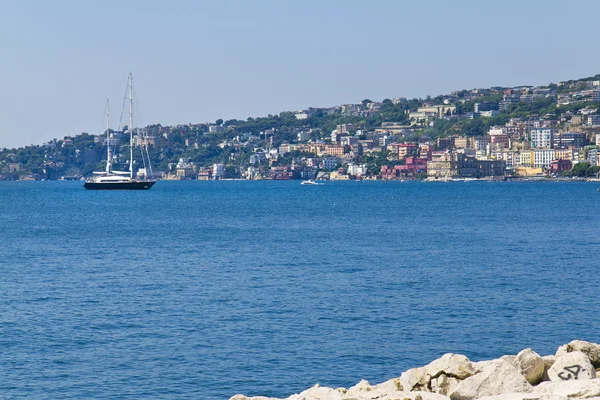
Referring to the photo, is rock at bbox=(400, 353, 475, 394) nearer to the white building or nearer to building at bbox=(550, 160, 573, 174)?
building at bbox=(550, 160, 573, 174)

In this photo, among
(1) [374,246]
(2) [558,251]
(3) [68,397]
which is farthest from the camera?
(1) [374,246]

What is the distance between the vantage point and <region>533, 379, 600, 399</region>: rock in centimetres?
1023

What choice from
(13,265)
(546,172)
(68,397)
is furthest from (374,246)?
(546,172)

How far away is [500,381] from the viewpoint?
11148mm

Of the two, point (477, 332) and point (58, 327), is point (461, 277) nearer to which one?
point (477, 332)

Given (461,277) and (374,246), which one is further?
(374,246)

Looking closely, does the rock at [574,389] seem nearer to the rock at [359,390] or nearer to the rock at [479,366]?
the rock at [479,366]

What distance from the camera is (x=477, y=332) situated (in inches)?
760

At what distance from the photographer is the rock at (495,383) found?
436 inches

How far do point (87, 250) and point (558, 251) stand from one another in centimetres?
1597

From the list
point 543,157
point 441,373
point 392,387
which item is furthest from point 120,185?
point 543,157

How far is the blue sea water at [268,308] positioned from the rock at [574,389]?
17.9 ft

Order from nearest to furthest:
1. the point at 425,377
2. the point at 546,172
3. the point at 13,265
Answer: the point at 425,377
the point at 13,265
the point at 546,172

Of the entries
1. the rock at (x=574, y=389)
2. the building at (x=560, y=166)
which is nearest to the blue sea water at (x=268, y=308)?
the rock at (x=574, y=389)
